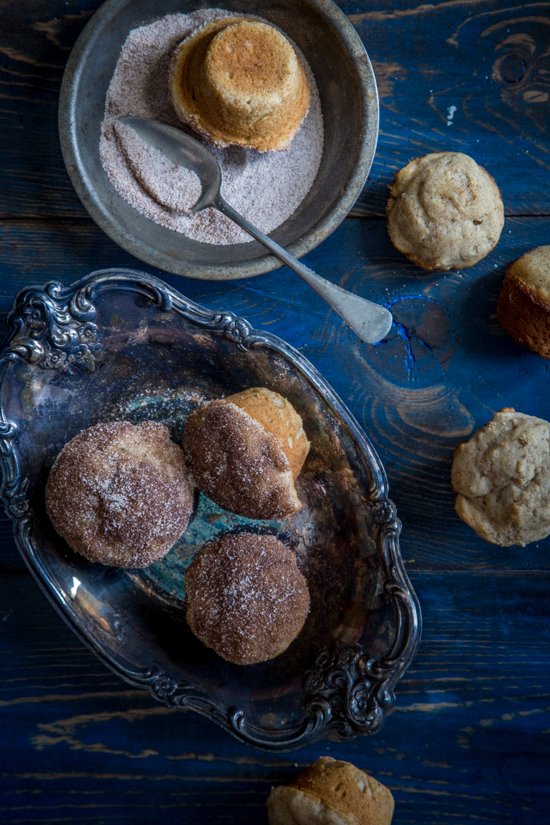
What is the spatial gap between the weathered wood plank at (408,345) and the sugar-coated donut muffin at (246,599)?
0.39m

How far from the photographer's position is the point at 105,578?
131 centimetres

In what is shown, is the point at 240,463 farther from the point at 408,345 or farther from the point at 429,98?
the point at 429,98

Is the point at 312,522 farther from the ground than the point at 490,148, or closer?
closer

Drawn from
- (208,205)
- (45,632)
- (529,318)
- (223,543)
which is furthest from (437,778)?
(208,205)

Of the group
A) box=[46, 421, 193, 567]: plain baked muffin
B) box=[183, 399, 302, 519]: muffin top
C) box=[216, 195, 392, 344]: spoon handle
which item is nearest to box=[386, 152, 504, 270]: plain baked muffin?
box=[216, 195, 392, 344]: spoon handle

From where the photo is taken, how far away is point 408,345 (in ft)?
4.74

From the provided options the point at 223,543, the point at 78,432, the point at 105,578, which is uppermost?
the point at 78,432

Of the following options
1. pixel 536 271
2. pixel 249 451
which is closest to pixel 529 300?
pixel 536 271

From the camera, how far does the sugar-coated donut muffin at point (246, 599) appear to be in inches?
47.7

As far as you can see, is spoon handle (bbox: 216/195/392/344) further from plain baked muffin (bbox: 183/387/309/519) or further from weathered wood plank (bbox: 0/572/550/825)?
weathered wood plank (bbox: 0/572/550/825)

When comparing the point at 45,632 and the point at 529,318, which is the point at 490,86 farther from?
the point at 45,632

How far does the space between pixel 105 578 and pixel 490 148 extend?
4.83 ft

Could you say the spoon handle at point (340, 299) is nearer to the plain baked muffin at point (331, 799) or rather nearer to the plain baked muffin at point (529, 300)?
the plain baked muffin at point (529, 300)

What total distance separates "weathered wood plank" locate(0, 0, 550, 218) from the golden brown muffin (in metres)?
0.28
